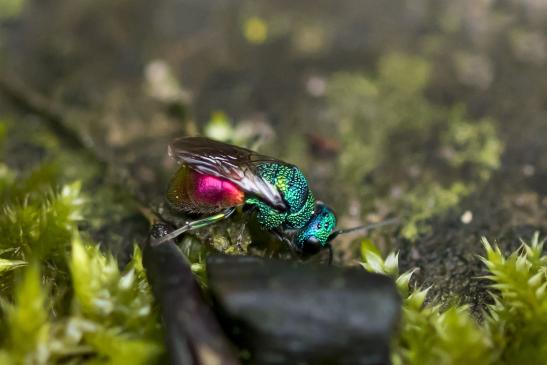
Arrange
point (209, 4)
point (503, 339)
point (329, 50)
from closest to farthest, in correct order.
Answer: point (503, 339) < point (329, 50) < point (209, 4)

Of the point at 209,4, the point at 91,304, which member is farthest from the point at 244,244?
the point at 209,4

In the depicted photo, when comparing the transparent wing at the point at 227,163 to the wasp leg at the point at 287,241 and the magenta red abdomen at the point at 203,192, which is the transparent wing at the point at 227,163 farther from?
the wasp leg at the point at 287,241

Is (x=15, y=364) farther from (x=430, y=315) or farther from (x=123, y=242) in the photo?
(x=430, y=315)

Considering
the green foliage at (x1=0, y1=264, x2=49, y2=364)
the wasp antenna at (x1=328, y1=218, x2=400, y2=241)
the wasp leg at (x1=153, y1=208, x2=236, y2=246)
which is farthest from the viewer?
the wasp antenna at (x1=328, y1=218, x2=400, y2=241)

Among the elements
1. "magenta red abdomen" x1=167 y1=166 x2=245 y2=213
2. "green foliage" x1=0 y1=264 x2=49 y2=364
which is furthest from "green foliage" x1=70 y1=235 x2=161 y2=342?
"magenta red abdomen" x1=167 y1=166 x2=245 y2=213

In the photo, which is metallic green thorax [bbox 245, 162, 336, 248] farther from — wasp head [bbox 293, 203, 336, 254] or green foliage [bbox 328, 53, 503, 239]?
green foliage [bbox 328, 53, 503, 239]

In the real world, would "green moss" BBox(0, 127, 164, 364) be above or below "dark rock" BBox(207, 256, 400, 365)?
below

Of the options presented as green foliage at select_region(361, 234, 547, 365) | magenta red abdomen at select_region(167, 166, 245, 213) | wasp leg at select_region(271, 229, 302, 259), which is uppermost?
magenta red abdomen at select_region(167, 166, 245, 213)
